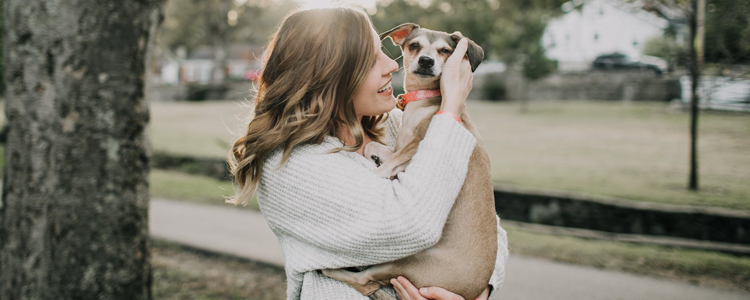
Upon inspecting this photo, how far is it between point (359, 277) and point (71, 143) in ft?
6.20

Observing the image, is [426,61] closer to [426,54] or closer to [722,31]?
[426,54]

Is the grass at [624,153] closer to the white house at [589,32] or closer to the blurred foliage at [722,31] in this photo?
the blurred foliage at [722,31]

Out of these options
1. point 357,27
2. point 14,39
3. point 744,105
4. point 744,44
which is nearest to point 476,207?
point 357,27

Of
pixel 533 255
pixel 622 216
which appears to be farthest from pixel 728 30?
pixel 533 255

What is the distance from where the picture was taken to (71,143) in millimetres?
2771

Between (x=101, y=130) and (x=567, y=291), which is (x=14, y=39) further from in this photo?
(x=567, y=291)

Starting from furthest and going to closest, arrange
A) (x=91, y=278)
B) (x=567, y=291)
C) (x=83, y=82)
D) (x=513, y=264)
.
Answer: (x=513, y=264) → (x=567, y=291) → (x=91, y=278) → (x=83, y=82)

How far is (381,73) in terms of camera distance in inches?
80.3

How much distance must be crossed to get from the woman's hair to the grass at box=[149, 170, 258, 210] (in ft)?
18.7

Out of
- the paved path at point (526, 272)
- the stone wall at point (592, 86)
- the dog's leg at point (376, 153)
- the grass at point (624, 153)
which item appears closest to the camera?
the dog's leg at point (376, 153)

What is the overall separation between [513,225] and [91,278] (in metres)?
5.05

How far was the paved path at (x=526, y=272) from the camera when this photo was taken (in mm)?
4402

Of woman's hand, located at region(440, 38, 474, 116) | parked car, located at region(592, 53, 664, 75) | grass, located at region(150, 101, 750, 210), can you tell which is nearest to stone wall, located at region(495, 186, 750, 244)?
grass, located at region(150, 101, 750, 210)

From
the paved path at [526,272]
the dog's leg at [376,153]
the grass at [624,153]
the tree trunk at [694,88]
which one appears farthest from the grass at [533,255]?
the dog's leg at [376,153]
